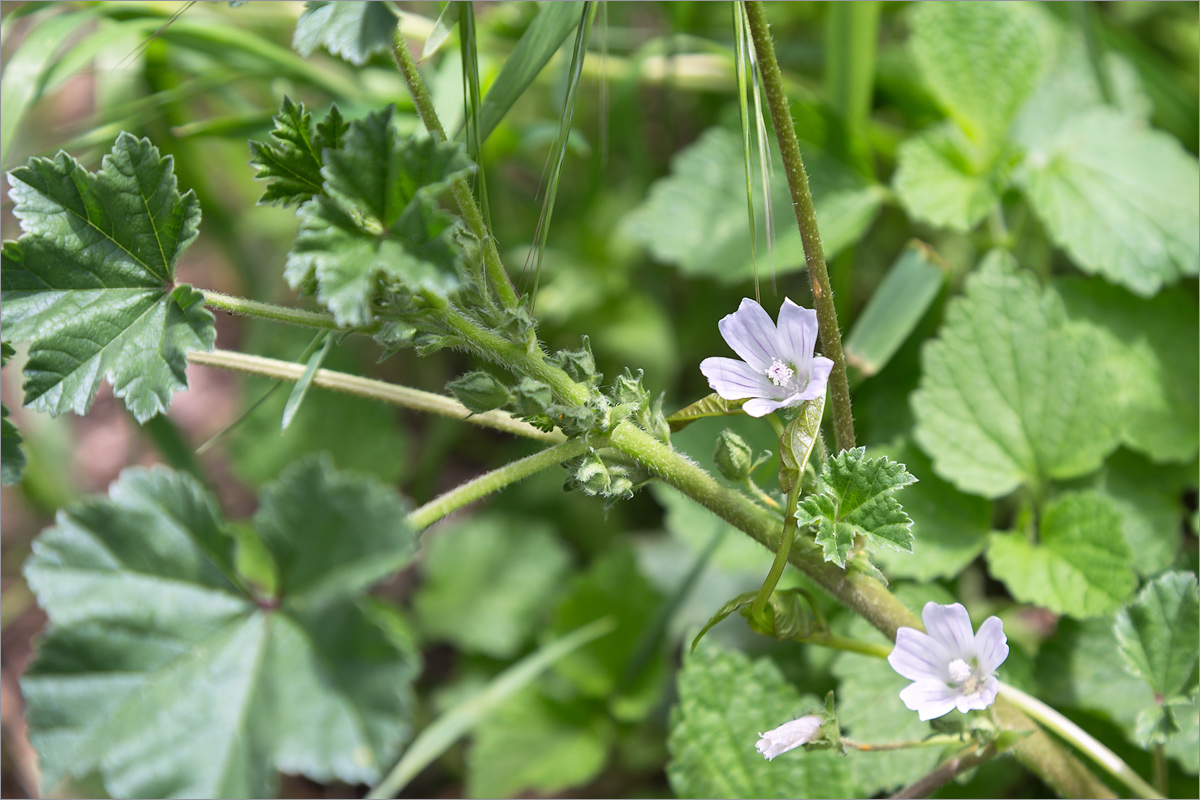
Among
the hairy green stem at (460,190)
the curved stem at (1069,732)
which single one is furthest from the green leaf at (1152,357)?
the hairy green stem at (460,190)

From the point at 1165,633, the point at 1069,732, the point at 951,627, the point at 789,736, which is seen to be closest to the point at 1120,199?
the point at 1165,633

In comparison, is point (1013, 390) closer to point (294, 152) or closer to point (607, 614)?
point (607, 614)

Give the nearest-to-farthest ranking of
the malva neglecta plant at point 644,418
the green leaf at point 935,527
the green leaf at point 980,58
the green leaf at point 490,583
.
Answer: the malva neglecta plant at point 644,418 < the green leaf at point 935,527 < the green leaf at point 980,58 < the green leaf at point 490,583

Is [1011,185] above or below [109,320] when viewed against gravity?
below

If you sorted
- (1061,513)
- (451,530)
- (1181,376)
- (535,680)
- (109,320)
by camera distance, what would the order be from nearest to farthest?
(109,320) → (1061,513) → (1181,376) → (535,680) → (451,530)

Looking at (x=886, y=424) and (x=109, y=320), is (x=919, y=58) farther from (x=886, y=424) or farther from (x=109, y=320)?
(x=109, y=320)

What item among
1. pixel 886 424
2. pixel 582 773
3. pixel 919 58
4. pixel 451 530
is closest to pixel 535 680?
pixel 582 773

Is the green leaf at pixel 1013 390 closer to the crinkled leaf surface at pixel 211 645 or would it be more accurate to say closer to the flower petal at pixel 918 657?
the flower petal at pixel 918 657

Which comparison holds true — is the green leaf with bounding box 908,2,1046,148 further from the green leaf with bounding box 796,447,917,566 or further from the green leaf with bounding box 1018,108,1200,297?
the green leaf with bounding box 796,447,917,566
